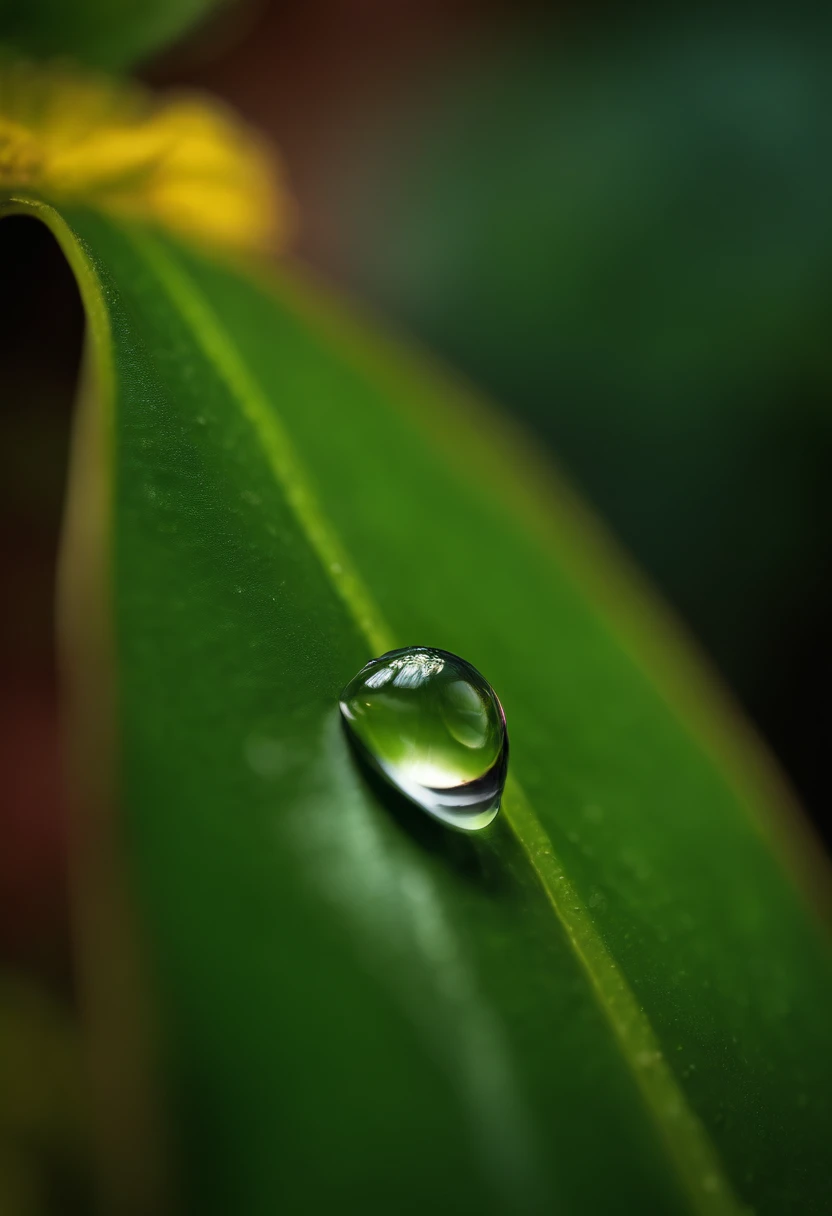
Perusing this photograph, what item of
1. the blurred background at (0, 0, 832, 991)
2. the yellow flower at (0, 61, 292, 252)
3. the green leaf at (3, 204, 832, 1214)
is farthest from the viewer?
the blurred background at (0, 0, 832, 991)

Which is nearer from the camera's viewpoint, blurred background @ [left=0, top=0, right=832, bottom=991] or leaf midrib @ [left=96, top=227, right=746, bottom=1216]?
leaf midrib @ [left=96, top=227, right=746, bottom=1216]

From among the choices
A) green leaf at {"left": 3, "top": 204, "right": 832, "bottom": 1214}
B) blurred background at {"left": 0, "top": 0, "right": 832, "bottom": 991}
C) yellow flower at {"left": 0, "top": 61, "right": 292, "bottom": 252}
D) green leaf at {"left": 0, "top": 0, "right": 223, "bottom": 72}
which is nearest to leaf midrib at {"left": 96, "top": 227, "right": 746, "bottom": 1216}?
green leaf at {"left": 3, "top": 204, "right": 832, "bottom": 1214}

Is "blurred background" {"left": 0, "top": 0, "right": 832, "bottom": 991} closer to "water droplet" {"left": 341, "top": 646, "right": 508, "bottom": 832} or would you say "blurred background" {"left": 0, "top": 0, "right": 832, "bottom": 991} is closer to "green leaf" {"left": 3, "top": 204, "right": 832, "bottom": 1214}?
"green leaf" {"left": 3, "top": 204, "right": 832, "bottom": 1214}

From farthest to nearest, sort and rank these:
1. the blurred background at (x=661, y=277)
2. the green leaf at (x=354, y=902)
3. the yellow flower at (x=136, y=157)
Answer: the blurred background at (x=661, y=277) → the yellow flower at (x=136, y=157) → the green leaf at (x=354, y=902)

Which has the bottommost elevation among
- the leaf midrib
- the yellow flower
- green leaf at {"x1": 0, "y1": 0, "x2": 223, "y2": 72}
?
the leaf midrib

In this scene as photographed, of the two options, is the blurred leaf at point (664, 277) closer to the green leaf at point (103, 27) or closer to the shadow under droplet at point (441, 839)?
the green leaf at point (103, 27)

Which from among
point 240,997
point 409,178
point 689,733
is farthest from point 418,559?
point 409,178

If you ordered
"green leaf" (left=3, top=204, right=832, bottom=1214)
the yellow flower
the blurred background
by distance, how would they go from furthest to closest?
the blurred background → the yellow flower → "green leaf" (left=3, top=204, right=832, bottom=1214)

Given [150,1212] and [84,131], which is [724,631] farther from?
[150,1212]

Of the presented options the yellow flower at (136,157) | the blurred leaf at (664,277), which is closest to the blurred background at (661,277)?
the blurred leaf at (664,277)
